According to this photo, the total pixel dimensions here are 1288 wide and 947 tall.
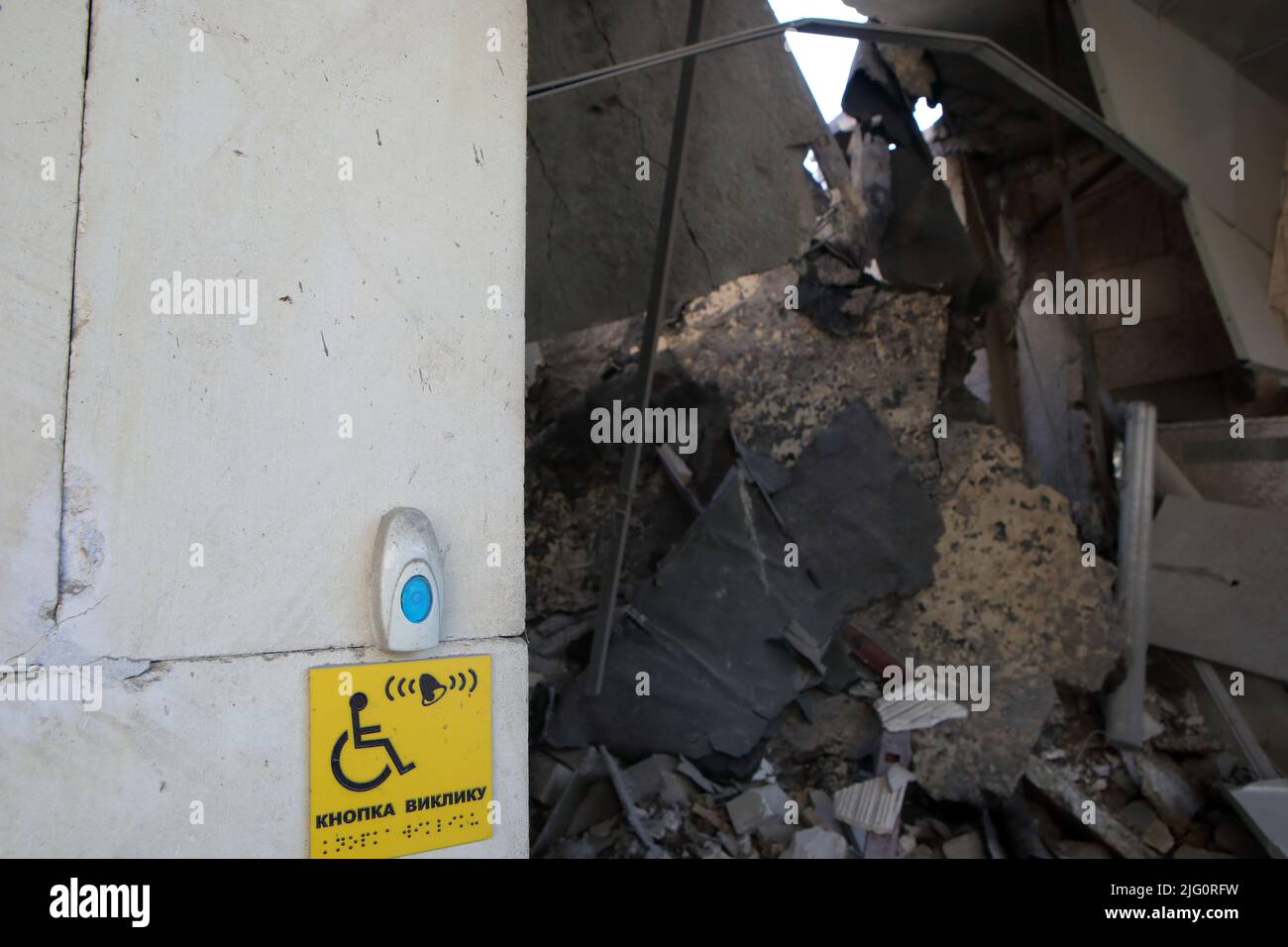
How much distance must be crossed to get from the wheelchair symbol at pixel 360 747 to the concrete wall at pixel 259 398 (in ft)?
0.20

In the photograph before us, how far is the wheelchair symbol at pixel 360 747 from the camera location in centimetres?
161

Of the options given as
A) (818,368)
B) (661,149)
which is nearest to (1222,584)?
(818,368)

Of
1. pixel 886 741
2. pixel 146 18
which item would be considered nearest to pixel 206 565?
pixel 146 18

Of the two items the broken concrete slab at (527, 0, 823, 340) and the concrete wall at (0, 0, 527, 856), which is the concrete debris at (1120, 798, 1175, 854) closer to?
the broken concrete slab at (527, 0, 823, 340)

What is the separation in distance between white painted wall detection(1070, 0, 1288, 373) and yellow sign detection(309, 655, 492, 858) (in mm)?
3804

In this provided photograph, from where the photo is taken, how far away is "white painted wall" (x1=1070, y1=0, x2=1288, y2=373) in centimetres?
409

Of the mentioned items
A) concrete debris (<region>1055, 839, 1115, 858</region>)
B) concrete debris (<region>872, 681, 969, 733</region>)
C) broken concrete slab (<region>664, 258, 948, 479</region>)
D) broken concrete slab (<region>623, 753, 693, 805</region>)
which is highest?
broken concrete slab (<region>664, 258, 948, 479</region>)

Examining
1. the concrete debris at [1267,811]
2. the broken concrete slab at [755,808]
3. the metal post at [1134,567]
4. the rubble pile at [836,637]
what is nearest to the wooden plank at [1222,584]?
the metal post at [1134,567]

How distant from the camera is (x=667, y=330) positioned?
628cm

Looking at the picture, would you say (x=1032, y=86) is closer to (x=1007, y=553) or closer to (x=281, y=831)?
(x=1007, y=553)

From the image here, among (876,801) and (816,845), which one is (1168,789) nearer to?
(876,801)

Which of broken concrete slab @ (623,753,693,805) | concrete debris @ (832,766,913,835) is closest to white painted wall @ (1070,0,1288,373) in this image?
concrete debris @ (832,766,913,835)

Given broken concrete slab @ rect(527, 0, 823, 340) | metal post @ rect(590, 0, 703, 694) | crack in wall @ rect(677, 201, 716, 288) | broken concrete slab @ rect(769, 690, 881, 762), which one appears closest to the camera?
metal post @ rect(590, 0, 703, 694)

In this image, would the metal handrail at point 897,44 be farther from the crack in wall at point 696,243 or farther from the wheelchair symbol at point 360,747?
A: the wheelchair symbol at point 360,747
